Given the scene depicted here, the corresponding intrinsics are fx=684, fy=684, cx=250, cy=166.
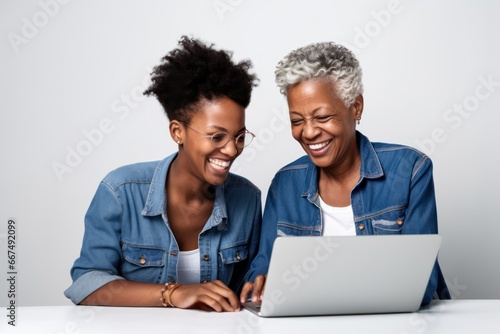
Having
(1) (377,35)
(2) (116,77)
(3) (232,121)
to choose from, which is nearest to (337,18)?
(1) (377,35)

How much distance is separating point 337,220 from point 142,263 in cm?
72

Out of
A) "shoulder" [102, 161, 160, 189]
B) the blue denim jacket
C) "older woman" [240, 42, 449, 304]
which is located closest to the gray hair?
"older woman" [240, 42, 449, 304]

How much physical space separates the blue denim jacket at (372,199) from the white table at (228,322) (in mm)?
500

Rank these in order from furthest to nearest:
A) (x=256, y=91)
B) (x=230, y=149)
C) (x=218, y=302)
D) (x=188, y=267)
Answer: (x=256, y=91), (x=188, y=267), (x=230, y=149), (x=218, y=302)

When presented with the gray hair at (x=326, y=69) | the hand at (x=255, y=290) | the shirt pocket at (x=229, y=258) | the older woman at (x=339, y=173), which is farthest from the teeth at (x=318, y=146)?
the hand at (x=255, y=290)

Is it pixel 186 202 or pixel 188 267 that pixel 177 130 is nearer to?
pixel 186 202

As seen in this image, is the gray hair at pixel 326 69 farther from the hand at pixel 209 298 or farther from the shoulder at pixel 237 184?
the hand at pixel 209 298

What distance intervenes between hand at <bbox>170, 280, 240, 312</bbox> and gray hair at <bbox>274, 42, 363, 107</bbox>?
85 cm

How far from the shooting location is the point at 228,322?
5.60ft

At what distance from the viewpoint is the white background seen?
3.58 m

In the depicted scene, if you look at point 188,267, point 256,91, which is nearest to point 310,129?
point 188,267

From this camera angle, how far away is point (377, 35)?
3590mm

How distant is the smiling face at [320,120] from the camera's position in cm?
238

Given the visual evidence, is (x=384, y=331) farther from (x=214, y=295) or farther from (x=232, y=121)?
(x=232, y=121)
